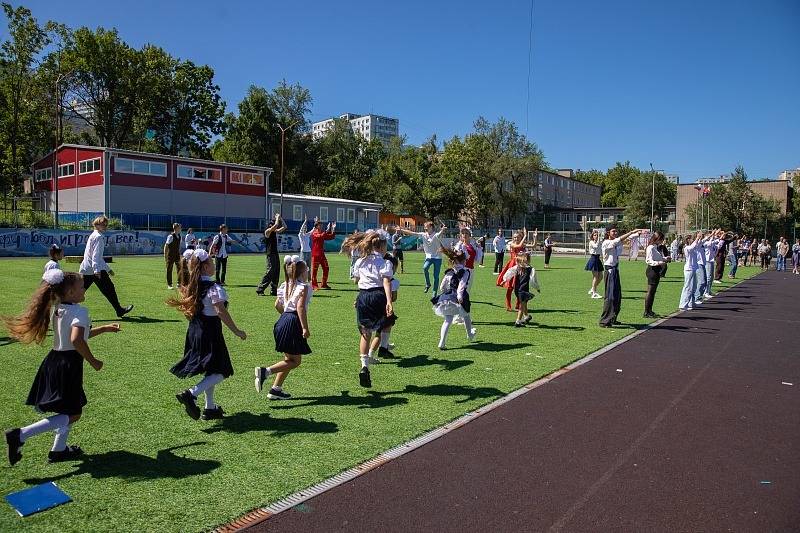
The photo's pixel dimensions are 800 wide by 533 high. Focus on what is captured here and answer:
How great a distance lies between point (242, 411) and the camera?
235 inches

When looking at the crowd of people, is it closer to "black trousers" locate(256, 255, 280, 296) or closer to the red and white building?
"black trousers" locate(256, 255, 280, 296)

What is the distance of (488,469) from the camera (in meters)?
4.71

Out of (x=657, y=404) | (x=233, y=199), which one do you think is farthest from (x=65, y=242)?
(x=657, y=404)

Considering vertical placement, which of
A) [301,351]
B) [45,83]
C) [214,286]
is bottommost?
[301,351]

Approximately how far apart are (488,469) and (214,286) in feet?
9.95

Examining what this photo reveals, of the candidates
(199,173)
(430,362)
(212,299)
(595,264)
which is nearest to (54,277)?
(212,299)

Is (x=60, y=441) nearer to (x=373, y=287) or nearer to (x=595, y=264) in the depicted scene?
(x=373, y=287)

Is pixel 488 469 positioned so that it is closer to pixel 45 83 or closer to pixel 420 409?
pixel 420 409

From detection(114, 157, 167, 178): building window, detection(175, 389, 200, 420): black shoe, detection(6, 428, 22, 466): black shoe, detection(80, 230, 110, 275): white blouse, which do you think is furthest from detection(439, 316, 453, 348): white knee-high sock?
detection(114, 157, 167, 178): building window

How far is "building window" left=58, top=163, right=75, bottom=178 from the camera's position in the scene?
45.9m

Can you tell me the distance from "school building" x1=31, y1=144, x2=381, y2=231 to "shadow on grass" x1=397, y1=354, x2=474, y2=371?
36209mm

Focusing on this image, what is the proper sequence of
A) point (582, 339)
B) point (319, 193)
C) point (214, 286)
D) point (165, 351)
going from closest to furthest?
point (214, 286) → point (165, 351) → point (582, 339) → point (319, 193)

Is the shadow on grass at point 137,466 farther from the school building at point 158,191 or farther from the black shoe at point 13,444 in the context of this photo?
the school building at point 158,191

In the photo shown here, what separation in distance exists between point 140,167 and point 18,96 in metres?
16.6
